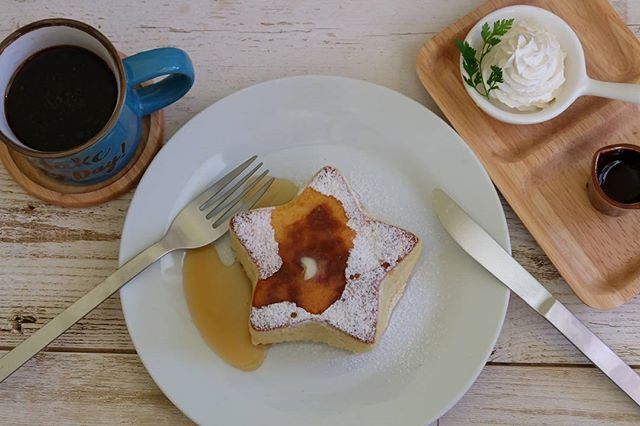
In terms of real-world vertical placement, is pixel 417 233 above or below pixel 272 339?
above

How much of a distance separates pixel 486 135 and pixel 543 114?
11cm

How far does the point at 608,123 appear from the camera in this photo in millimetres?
1443

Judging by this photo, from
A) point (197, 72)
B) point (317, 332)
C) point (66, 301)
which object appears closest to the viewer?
point (317, 332)

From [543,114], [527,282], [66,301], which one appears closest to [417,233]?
[527,282]

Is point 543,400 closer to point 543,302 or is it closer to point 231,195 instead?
point 543,302

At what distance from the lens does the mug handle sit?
50.3 inches

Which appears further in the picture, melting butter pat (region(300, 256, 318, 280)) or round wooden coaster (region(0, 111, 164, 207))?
round wooden coaster (region(0, 111, 164, 207))

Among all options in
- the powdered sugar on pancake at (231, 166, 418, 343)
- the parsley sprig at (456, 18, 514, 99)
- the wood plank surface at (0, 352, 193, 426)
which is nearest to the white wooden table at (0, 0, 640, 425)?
the wood plank surface at (0, 352, 193, 426)

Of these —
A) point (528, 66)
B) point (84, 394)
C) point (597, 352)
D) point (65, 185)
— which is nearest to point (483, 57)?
point (528, 66)

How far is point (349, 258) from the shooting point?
128 centimetres

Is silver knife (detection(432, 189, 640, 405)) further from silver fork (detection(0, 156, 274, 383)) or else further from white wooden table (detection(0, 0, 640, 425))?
silver fork (detection(0, 156, 274, 383))

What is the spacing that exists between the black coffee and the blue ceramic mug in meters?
0.01

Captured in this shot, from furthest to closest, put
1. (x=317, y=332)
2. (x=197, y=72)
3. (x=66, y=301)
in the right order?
(x=197, y=72) → (x=66, y=301) → (x=317, y=332)

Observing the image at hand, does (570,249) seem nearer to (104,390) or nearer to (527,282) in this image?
(527,282)
